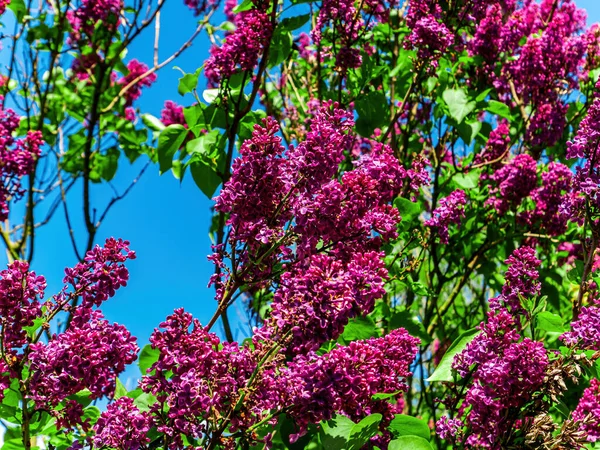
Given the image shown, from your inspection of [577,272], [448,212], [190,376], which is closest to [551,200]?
[448,212]

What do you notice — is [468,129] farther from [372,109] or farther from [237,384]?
[237,384]

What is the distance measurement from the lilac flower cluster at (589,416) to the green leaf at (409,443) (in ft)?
1.40

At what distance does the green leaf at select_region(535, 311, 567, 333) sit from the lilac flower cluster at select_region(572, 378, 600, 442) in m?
0.23

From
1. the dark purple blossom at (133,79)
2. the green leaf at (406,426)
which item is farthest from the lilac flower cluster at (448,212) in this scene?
the dark purple blossom at (133,79)

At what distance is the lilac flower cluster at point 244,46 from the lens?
240 cm

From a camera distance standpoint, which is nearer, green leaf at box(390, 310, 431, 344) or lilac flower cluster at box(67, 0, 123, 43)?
green leaf at box(390, 310, 431, 344)

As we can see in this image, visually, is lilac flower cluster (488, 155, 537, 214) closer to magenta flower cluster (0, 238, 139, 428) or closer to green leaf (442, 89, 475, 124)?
green leaf (442, 89, 475, 124)

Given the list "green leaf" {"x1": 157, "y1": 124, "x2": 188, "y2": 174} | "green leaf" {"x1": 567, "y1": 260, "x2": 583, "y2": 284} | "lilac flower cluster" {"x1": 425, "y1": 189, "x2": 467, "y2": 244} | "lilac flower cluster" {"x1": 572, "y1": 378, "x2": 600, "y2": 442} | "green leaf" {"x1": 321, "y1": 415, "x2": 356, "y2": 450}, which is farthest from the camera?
"lilac flower cluster" {"x1": 425, "y1": 189, "x2": 467, "y2": 244}

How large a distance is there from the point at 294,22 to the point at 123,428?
1.89m

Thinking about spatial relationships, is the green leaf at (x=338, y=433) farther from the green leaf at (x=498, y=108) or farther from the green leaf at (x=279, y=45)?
the green leaf at (x=498, y=108)

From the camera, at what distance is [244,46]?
2410mm

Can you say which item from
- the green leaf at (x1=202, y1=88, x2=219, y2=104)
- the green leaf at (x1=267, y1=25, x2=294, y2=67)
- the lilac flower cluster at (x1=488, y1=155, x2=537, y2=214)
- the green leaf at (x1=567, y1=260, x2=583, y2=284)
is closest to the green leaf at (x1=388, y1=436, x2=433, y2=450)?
the green leaf at (x1=567, y1=260, x2=583, y2=284)

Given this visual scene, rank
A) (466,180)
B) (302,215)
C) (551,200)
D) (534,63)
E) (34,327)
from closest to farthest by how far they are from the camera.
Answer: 1. (302,215)
2. (34,327)
3. (466,180)
4. (551,200)
5. (534,63)

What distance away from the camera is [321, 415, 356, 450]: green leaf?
4.92 ft
